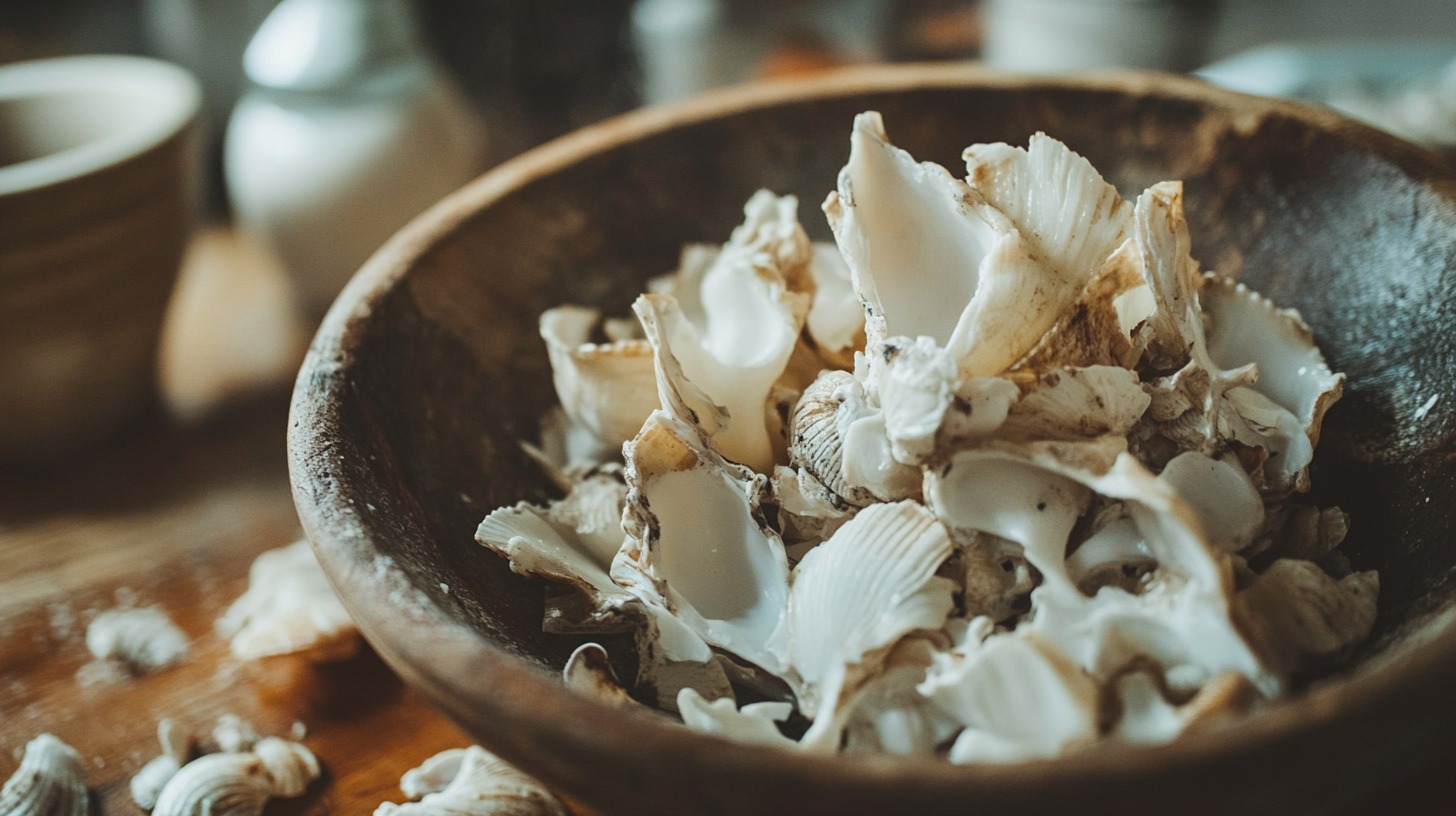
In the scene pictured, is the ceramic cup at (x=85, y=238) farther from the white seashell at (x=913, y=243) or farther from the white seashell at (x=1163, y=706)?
the white seashell at (x=1163, y=706)

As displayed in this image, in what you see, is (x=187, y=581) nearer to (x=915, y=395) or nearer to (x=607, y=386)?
(x=607, y=386)

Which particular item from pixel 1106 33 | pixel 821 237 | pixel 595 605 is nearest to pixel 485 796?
pixel 595 605

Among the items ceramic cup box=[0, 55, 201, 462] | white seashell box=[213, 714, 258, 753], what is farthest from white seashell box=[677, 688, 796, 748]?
ceramic cup box=[0, 55, 201, 462]

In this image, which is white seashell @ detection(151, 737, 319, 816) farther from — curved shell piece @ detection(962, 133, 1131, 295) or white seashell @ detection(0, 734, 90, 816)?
curved shell piece @ detection(962, 133, 1131, 295)

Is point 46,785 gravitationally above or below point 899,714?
below

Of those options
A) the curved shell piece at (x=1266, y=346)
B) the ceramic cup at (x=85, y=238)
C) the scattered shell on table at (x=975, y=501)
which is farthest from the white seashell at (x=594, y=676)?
the ceramic cup at (x=85, y=238)

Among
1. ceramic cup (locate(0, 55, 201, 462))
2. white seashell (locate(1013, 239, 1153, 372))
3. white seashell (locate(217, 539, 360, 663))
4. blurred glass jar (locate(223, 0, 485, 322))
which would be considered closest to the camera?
white seashell (locate(1013, 239, 1153, 372))
